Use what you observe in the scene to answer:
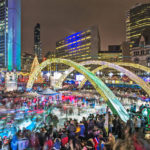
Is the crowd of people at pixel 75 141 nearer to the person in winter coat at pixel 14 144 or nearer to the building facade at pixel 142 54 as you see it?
the person in winter coat at pixel 14 144

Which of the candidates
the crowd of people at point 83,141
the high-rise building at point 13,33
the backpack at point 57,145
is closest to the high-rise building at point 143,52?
the crowd of people at point 83,141

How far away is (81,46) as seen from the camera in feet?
332

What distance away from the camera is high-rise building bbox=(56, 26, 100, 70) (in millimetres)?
93250

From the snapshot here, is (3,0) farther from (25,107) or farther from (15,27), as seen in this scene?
(25,107)

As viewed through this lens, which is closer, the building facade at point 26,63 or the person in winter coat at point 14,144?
the person in winter coat at point 14,144

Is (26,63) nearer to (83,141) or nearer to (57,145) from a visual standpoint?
(83,141)

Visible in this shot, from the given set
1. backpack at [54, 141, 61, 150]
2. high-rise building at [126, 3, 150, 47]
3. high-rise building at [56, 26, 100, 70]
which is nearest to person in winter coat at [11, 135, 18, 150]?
backpack at [54, 141, 61, 150]

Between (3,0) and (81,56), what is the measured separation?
6033 centimetres

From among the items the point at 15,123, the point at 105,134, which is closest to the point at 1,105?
the point at 15,123

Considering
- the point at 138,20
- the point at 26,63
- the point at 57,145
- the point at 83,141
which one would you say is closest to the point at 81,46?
the point at 138,20

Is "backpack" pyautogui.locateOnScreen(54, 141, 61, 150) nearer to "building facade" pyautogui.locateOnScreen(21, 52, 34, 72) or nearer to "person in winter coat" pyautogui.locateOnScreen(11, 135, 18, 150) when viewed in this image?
"person in winter coat" pyautogui.locateOnScreen(11, 135, 18, 150)

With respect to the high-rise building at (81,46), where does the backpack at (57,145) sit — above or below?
below

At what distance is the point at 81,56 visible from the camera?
331 ft

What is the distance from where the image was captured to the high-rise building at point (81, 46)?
93250 millimetres
